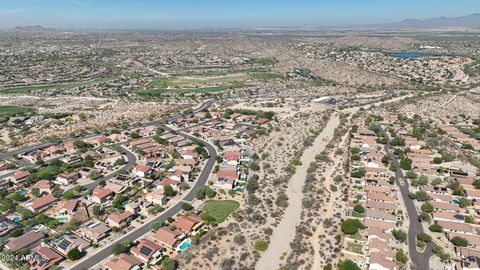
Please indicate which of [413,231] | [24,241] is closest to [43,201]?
[24,241]

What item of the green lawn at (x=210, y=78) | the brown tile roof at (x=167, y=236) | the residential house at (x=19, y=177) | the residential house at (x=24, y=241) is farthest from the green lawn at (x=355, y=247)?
the green lawn at (x=210, y=78)

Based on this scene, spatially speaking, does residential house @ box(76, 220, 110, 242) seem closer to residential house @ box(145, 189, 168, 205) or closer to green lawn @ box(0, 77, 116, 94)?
residential house @ box(145, 189, 168, 205)

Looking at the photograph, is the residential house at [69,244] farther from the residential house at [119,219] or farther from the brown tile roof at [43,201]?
the brown tile roof at [43,201]

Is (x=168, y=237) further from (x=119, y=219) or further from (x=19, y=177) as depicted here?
(x=19, y=177)

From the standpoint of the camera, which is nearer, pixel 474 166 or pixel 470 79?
pixel 474 166

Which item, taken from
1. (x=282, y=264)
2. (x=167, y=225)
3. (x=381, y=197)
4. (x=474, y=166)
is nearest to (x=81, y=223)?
(x=167, y=225)

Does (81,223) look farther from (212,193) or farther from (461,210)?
(461,210)
